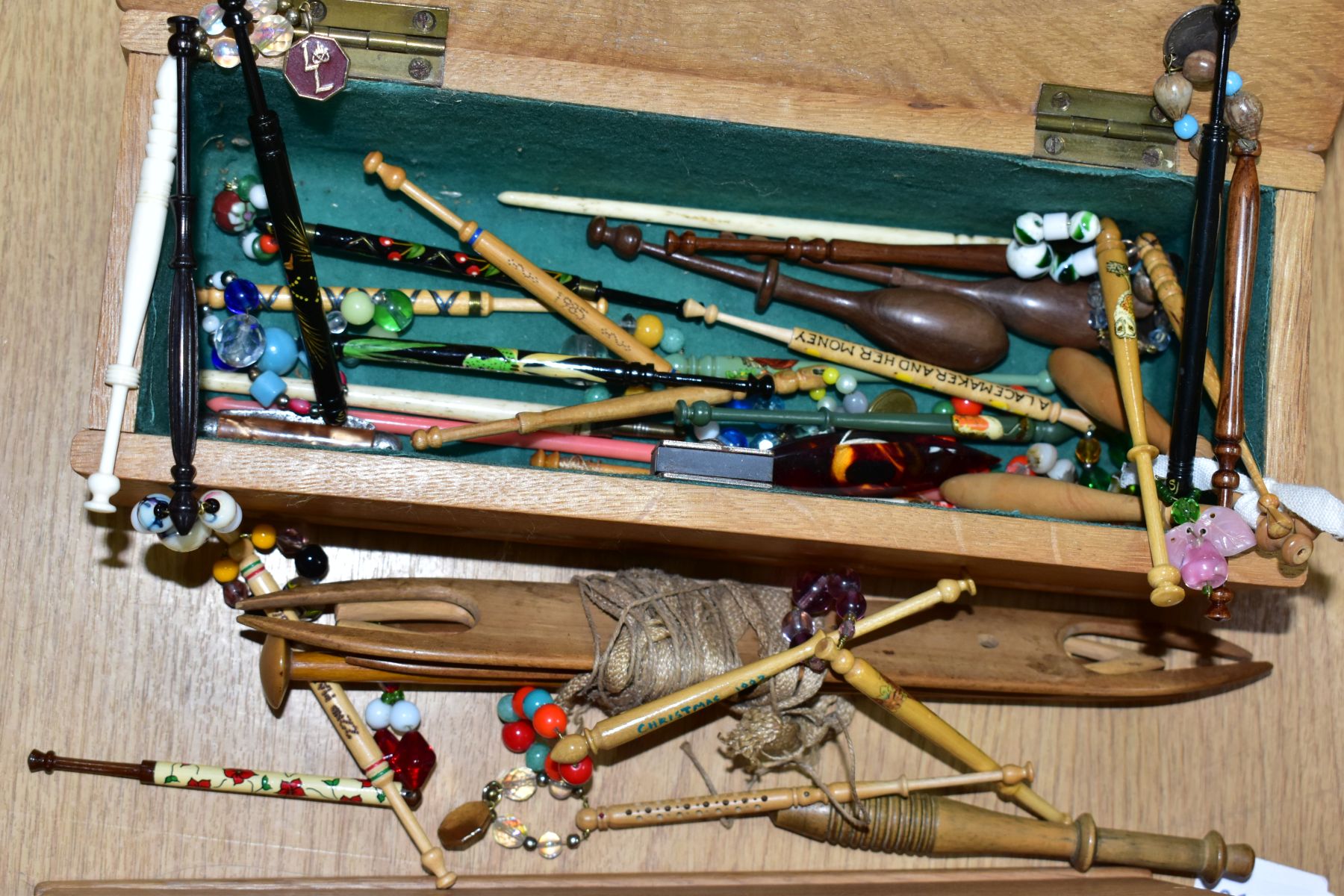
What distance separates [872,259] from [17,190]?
2.61 feet

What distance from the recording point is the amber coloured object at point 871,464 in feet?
3.30

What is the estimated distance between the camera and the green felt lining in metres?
0.98

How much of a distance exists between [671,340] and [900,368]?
0.72 feet

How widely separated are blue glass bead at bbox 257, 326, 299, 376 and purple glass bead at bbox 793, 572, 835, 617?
1.63 ft

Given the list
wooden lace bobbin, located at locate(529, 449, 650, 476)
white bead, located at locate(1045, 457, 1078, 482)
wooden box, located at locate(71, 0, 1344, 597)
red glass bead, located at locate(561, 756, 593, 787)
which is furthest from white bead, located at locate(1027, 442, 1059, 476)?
red glass bead, located at locate(561, 756, 593, 787)

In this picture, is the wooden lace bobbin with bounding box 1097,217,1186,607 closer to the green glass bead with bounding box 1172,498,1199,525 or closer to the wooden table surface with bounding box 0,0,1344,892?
the green glass bead with bounding box 1172,498,1199,525

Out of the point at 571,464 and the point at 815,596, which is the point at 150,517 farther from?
the point at 815,596

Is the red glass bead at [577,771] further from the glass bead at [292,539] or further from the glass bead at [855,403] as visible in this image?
the glass bead at [855,403]

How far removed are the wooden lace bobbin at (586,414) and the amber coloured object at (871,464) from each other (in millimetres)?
85

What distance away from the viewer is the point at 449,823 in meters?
1.02

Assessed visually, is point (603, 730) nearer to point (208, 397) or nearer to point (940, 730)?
point (940, 730)

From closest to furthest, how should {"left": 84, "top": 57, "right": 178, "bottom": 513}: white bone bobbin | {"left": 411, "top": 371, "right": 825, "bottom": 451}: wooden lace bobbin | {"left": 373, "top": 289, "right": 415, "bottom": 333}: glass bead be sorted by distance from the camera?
{"left": 84, "top": 57, "right": 178, "bottom": 513}: white bone bobbin, {"left": 411, "top": 371, "right": 825, "bottom": 451}: wooden lace bobbin, {"left": 373, "top": 289, "right": 415, "bottom": 333}: glass bead

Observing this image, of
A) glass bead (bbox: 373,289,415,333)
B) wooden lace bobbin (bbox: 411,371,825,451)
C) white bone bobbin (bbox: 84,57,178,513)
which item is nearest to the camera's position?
white bone bobbin (bbox: 84,57,178,513)

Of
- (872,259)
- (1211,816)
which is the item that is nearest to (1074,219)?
(872,259)
